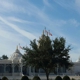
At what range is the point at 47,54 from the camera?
139 ft

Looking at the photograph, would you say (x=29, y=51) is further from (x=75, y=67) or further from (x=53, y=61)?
(x=75, y=67)

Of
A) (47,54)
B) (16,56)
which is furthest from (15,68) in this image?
(47,54)

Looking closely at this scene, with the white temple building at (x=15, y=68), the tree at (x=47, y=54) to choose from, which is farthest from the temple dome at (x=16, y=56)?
the tree at (x=47, y=54)

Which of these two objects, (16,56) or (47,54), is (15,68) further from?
(47,54)

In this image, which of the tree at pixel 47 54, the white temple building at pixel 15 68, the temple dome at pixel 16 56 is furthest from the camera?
the temple dome at pixel 16 56

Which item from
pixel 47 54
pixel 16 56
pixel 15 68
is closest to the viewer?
pixel 47 54

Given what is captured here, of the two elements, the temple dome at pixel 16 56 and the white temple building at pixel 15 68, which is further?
the temple dome at pixel 16 56

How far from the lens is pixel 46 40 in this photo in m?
42.9

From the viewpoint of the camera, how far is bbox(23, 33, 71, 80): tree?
4215 cm

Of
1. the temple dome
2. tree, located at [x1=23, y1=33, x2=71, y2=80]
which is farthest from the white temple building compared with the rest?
tree, located at [x1=23, y1=33, x2=71, y2=80]

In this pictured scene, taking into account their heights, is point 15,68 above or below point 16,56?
below

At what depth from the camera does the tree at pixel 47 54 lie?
138ft

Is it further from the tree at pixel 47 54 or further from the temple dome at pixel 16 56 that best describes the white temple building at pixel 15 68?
the tree at pixel 47 54

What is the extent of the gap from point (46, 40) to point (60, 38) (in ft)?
8.39
